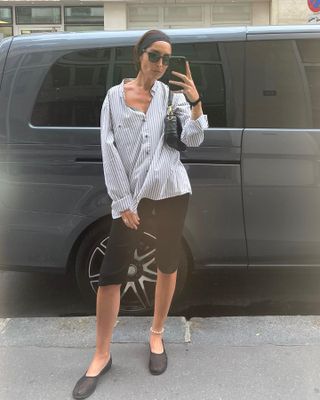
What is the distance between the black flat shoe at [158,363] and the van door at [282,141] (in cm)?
95

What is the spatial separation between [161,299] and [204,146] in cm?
99

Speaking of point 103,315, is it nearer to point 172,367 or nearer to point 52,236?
point 172,367

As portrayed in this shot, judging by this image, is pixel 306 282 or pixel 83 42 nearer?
pixel 83 42

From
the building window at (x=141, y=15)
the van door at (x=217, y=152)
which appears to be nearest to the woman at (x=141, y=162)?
the van door at (x=217, y=152)

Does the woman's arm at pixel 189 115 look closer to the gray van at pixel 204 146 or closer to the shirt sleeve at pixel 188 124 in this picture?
the shirt sleeve at pixel 188 124

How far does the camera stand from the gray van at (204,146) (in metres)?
3.33

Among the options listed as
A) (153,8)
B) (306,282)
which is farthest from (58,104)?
(153,8)

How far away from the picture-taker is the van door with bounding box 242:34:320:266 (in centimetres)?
331

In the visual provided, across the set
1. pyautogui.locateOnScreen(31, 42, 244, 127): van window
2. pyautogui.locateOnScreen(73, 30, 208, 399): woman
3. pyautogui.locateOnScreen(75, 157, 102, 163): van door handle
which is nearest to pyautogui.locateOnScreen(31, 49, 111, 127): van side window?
pyautogui.locateOnScreen(31, 42, 244, 127): van window

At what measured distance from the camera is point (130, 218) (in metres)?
2.53

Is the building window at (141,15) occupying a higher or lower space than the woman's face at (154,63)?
higher

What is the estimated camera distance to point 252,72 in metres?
3.36

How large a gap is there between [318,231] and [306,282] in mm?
1134

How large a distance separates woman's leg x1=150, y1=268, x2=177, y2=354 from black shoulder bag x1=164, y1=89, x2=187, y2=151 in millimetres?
676
